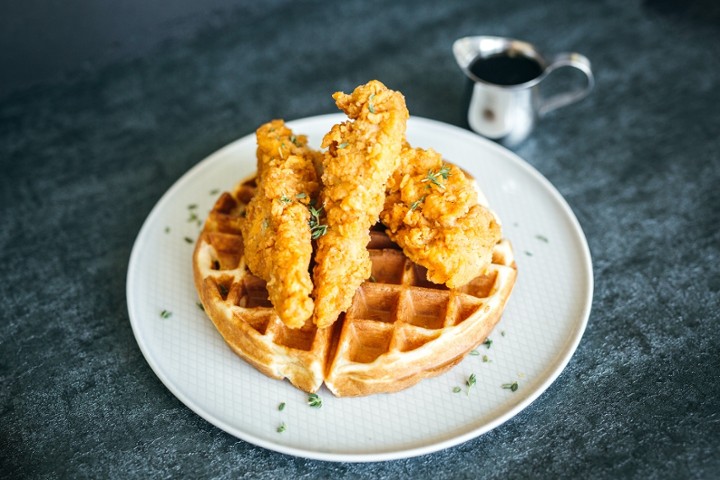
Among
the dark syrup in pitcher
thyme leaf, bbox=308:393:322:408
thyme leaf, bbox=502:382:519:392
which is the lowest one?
thyme leaf, bbox=502:382:519:392

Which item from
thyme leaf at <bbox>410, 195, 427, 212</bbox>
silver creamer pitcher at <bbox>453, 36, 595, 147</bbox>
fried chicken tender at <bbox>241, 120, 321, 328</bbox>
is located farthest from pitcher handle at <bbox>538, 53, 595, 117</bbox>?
fried chicken tender at <bbox>241, 120, 321, 328</bbox>

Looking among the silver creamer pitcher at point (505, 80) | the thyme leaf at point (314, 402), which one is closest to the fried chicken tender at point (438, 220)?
the thyme leaf at point (314, 402)

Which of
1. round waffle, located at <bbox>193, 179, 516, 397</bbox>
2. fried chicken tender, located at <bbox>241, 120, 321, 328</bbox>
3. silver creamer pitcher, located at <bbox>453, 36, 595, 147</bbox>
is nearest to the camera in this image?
fried chicken tender, located at <bbox>241, 120, 321, 328</bbox>

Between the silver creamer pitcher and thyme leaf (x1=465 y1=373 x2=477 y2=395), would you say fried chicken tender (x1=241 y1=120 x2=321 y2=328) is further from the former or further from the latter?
the silver creamer pitcher

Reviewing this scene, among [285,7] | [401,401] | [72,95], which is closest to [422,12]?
[285,7]

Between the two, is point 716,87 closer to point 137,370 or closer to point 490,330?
point 490,330

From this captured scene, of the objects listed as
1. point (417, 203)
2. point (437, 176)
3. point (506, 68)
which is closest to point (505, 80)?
point (506, 68)
